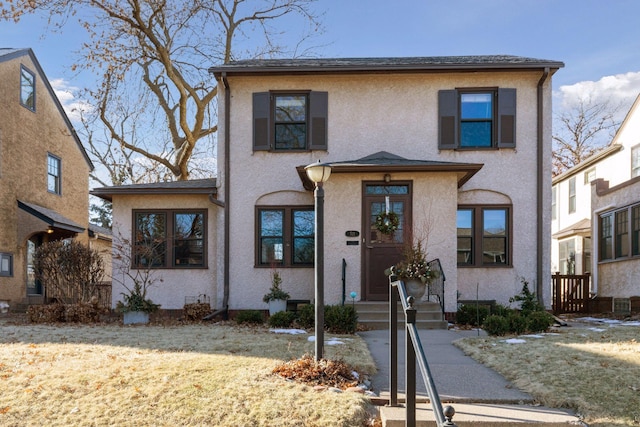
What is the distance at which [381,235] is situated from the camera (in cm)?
1255

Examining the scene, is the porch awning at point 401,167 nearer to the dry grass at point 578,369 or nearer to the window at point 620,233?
the dry grass at point 578,369

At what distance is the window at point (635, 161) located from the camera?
61.1 ft

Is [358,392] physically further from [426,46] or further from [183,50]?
[183,50]

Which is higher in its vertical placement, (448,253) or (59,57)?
(59,57)

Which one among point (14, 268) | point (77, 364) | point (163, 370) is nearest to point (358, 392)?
point (163, 370)

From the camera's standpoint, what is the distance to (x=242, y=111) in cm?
1405

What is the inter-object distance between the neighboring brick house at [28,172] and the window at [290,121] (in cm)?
904

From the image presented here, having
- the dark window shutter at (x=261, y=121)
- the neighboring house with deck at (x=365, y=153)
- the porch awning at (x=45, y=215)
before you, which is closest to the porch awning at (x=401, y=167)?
the neighboring house with deck at (x=365, y=153)

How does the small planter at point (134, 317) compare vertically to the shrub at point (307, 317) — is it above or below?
below

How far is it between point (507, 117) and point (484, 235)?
291cm

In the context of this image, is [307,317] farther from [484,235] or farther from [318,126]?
[484,235]

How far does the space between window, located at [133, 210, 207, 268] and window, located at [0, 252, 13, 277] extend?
20.8 feet

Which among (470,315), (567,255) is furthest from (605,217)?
(470,315)

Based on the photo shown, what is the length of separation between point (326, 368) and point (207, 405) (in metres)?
1.45
